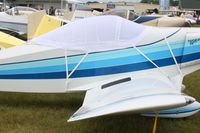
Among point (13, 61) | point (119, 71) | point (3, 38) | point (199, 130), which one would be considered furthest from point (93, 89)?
point (3, 38)

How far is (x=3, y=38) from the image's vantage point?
7.70 m

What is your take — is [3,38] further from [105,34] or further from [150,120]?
[150,120]

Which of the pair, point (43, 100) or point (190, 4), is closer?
point (43, 100)

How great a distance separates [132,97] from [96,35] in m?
1.62

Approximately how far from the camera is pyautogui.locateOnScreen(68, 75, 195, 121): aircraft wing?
3.45m

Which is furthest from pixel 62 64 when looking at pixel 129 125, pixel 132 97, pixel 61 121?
pixel 132 97

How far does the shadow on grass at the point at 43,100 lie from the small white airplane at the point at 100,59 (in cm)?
82

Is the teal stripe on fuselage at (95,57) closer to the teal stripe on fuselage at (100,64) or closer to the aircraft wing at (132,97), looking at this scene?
the teal stripe on fuselage at (100,64)

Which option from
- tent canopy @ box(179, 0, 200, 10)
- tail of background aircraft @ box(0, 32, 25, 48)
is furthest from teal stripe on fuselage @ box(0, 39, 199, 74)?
tent canopy @ box(179, 0, 200, 10)

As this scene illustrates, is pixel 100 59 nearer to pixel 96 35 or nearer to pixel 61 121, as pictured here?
pixel 96 35

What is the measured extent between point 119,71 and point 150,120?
930 millimetres

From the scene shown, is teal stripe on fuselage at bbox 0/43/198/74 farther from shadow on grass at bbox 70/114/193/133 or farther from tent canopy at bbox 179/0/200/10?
tent canopy at bbox 179/0/200/10

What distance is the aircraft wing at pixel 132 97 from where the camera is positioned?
3.45m

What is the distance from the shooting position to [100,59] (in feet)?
16.5
